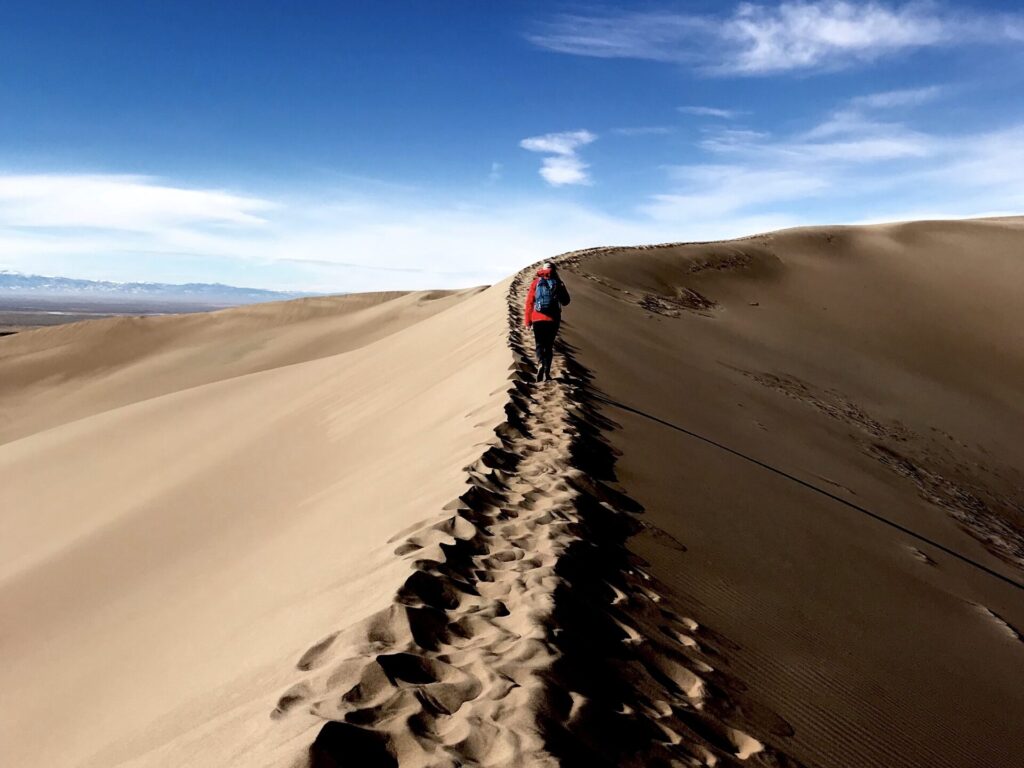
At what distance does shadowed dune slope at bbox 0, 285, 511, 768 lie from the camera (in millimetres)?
3307

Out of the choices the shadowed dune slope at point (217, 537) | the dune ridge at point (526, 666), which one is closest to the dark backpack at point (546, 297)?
the shadowed dune slope at point (217, 537)

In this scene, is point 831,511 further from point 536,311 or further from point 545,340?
point 536,311

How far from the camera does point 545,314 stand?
812 centimetres

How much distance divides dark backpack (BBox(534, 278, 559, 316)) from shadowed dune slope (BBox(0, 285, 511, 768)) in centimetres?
97

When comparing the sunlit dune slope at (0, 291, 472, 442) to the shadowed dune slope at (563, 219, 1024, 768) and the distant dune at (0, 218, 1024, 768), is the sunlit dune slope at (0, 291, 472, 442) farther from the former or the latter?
the distant dune at (0, 218, 1024, 768)

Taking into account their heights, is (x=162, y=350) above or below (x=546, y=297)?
below

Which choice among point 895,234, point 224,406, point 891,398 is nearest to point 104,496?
point 224,406

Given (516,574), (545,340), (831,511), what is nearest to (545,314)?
(545,340)

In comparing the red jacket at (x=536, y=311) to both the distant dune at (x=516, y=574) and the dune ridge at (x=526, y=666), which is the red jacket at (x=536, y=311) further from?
the dune ridge at (x=526, y=666)

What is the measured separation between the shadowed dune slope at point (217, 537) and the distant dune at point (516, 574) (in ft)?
0.11

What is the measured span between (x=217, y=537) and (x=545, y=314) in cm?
384

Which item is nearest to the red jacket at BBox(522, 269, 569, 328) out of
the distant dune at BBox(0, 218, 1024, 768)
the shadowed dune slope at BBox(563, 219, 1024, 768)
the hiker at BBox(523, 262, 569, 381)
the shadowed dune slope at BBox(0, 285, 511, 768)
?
the hiker at BBox(523, 262, 569, 381)

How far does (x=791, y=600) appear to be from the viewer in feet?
13.8

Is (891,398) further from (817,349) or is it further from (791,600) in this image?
(791,600)
